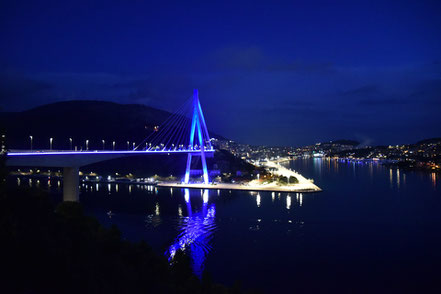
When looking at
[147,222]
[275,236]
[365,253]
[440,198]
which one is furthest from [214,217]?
[440,198]

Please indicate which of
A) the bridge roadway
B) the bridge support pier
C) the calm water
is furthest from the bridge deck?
the calm water

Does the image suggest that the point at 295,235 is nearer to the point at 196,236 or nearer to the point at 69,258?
the point at 196,236

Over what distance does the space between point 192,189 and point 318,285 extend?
12884 mm

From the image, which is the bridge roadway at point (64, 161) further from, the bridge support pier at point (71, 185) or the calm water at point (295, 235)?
the calm water at point (295, 235)

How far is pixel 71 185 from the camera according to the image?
30.2 ft

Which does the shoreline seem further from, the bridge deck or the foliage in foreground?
the foliage in foreground

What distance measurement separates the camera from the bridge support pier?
356 inches

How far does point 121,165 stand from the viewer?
27.9 meters

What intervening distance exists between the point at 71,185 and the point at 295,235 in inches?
231

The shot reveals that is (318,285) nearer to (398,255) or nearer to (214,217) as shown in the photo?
(398,255)

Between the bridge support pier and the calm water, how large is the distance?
1515 mm

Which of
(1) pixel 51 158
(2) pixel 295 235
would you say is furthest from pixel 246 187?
(1) pixel 51 158

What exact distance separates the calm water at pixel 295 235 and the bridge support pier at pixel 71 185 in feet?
4.97

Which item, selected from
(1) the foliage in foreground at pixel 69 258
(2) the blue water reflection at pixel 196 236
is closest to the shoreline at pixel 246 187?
(2) the blue water reflection at pixel 196 236
